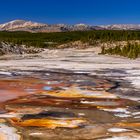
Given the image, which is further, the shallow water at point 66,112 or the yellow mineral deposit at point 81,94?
the yellow mineral deposit at point 81,94

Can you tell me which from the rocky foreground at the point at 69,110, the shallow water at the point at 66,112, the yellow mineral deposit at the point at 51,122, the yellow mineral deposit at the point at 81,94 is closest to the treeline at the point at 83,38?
the rocky foreground at the point at 69,110

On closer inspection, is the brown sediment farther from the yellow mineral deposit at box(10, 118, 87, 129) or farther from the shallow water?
the yellow mineral deposit at box(10, 118, 87, 129)

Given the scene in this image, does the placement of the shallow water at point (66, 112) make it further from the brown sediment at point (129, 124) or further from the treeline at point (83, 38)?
the treeline at point (83, 38)

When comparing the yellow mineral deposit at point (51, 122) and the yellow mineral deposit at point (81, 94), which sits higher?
the yellow mineral deposit at point (51, 122)

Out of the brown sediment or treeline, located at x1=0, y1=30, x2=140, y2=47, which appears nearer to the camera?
the brown sediment

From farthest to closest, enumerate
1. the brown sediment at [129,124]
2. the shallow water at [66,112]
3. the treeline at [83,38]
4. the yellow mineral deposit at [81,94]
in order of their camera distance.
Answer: the treeline at [83,38], the yellow mineral deposit at [81,94], the brown sediment at [129,124], the shallow water at [66,112]

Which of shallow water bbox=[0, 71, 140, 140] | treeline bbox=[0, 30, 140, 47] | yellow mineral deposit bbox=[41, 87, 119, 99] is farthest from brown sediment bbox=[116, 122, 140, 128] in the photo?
treeline bbox=[0, 30, 140, 47]

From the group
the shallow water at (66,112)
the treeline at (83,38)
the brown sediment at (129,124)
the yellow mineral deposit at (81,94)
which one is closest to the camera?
the shallow water at (66,112)

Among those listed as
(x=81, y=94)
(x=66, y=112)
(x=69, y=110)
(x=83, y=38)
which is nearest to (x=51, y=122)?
(x=66, y=112)

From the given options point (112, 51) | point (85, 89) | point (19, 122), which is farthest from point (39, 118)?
point (112, 51)
